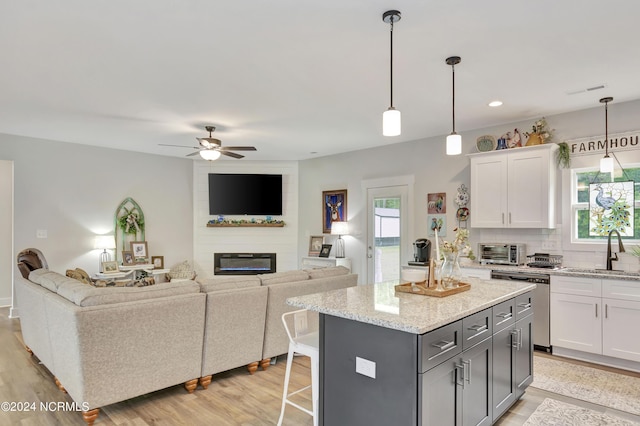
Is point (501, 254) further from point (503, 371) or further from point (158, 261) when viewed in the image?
point (158, 261)

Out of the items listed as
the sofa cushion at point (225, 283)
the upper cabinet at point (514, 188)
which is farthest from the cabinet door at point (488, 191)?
the sofa cushion at point (225, 283)

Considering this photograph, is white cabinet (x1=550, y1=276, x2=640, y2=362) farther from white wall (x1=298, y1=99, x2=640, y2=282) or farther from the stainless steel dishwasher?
white wall (x1=298, y1=99, x2=640, y2=282)

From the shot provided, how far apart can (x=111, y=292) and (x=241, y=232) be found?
5.04 meters

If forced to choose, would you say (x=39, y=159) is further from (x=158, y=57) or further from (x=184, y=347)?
(x=184, y=347)

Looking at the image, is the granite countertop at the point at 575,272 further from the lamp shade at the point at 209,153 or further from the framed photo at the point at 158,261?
the framed photo at the point at 158,261

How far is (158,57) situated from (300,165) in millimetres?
4922

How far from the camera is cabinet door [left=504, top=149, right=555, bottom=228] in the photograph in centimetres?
441

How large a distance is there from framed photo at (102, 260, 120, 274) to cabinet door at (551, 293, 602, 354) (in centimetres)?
627

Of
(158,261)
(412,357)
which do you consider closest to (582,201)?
(412,357)

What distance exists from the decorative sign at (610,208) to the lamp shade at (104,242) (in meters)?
6.90

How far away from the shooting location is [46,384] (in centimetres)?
340

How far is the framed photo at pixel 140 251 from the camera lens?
6903 millimetres

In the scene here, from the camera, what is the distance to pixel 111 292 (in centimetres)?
286

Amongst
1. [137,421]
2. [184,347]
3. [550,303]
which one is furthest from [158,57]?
[550,303]
